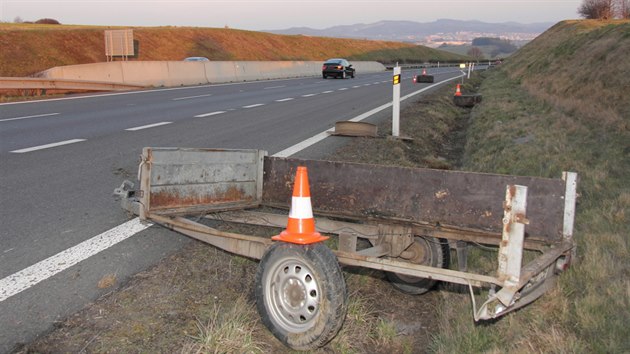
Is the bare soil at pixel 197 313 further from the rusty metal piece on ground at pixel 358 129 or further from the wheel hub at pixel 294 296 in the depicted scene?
the rusty metal piece on ground at pixel 358 129

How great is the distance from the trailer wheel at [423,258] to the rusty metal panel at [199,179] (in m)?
1.42

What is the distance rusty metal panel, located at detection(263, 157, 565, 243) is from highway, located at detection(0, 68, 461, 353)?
1.20 m

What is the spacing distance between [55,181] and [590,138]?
357 inches

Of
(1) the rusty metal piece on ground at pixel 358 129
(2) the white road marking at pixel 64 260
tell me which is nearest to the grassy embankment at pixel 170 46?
(1) the rusty metal piece on ground at pixel 358 129

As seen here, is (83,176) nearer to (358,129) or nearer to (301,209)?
(301,209)

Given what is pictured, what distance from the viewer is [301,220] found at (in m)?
3.34

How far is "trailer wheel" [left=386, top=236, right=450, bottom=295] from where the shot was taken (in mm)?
4473

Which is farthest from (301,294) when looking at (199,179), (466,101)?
(466,101)

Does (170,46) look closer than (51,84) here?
No

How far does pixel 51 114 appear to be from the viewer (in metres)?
13.4

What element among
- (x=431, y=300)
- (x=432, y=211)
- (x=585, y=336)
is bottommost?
(x=431, y=300)

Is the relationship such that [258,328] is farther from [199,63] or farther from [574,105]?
[199,63]

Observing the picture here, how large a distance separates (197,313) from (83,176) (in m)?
3.94

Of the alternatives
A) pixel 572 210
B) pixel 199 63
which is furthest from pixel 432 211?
pixel 199 63
